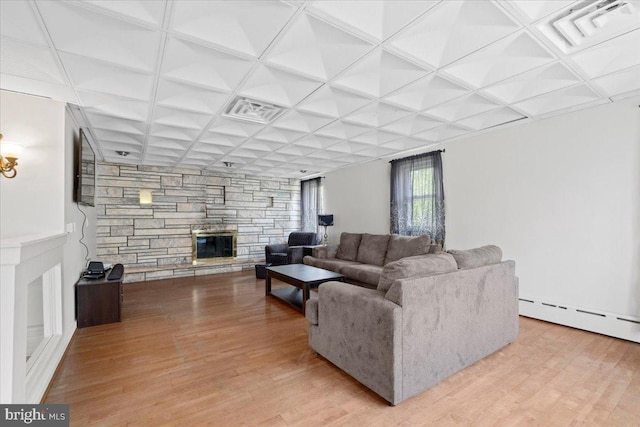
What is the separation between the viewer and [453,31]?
1.93 meters

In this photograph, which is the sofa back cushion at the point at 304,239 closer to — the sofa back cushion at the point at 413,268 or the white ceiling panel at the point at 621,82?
the sofa back cushion at the point at 413,268

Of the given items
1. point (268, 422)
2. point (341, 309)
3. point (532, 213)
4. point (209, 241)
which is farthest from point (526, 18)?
point (209, 241)

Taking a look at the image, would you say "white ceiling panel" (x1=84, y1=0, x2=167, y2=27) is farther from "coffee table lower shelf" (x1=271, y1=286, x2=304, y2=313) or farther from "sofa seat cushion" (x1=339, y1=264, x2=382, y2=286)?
"sofa seat cushion" (x1=339, y1=264, x2=382, y2=286)

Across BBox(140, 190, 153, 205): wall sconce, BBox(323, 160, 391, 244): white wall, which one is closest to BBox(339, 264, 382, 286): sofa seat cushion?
BBox(323, 160, 391, 244): white wall

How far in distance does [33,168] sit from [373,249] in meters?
4.67

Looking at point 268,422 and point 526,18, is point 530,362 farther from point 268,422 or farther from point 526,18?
point 526,18

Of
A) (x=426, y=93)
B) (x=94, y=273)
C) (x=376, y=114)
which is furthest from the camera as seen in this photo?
(x=94, y=273)

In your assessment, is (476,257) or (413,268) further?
(476,257)

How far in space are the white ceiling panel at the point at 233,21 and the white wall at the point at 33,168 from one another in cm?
197

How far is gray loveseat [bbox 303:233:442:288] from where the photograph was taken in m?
4.44

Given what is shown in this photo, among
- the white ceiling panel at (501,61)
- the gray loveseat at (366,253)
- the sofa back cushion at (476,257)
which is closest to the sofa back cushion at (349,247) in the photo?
the gray loveseat at (366,253)

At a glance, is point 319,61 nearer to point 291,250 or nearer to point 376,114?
point 376,114

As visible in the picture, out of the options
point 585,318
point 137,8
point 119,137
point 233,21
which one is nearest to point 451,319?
point 585,318

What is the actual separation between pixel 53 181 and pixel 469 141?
522cm
